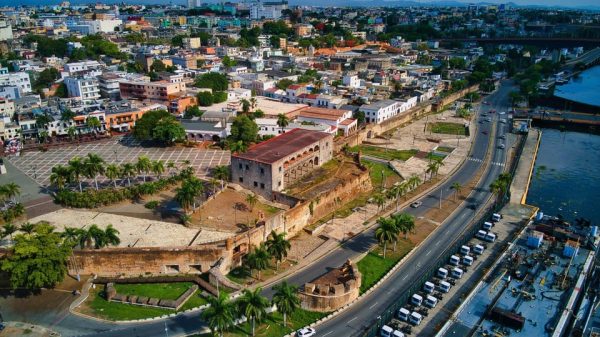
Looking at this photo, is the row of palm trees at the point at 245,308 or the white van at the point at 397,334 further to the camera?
the white van at the point at 397,334

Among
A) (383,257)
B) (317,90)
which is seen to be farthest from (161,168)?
(317,90)

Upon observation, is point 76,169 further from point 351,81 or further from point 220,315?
point 351,81

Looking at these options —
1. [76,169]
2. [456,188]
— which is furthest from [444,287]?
[76,169]

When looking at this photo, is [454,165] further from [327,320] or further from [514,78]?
[514,78]

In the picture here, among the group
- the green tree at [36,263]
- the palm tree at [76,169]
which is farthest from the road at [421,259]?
the palm tree at [76,169]

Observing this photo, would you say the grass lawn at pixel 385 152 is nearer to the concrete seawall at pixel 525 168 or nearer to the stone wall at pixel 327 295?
the concrete seawall at pixel 525 168

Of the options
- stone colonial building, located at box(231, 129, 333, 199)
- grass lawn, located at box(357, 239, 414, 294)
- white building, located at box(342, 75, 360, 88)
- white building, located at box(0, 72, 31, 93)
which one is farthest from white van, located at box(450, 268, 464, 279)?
white building, located at box(0, 72, 31, 93)
